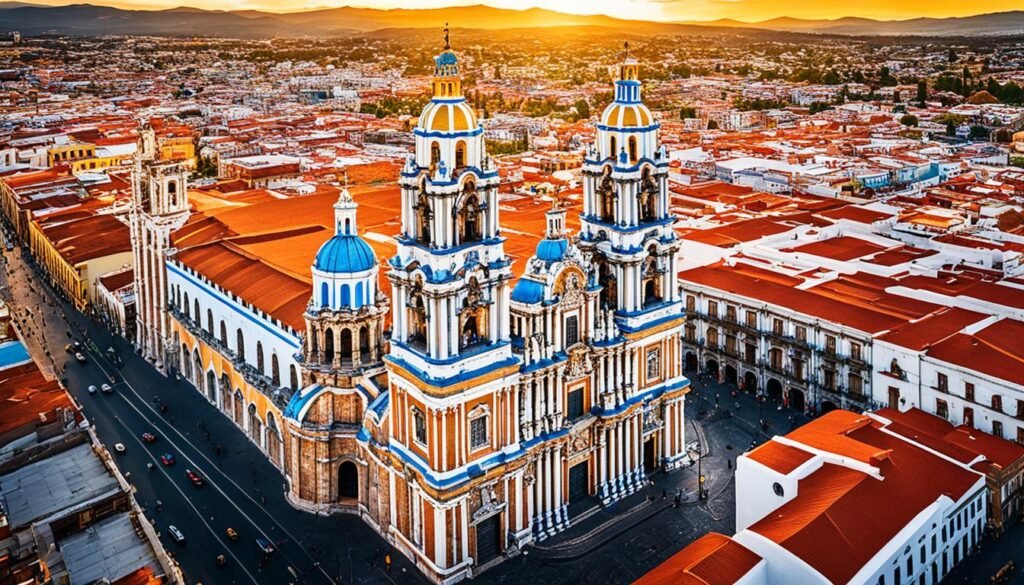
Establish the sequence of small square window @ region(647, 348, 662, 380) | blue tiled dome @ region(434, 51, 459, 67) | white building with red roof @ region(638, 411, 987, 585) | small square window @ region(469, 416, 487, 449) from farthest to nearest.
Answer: small square window @ region(647, 348, 662, 380), small square window @ region(469, 416, 487, 449), blue tiled dome @ region(434, 51, 459, 67), white building with red roof @ region(638, 411, 987, 585)

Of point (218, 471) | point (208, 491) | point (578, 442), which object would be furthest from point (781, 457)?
point (218, 471)

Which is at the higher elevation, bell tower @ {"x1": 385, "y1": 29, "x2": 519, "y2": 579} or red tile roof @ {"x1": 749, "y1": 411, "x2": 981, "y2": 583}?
bell tower @ {"x1": 385, "y1": 29, "x2": 519, "y2": 579}

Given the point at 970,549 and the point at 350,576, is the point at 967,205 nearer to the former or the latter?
the point at 970,549

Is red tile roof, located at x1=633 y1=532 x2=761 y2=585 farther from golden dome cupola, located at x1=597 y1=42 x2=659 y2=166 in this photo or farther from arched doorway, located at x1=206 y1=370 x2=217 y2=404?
arched doorway, located at x1=206 y1=370 x2=217 y2=404

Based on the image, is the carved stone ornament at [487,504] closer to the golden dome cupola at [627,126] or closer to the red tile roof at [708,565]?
the red tile roof at [708,565]

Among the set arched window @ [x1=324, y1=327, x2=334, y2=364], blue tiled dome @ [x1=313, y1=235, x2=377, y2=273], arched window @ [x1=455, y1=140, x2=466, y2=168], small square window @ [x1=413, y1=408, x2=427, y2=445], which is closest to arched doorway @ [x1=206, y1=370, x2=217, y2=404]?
arched window @ [x1=324, y1=327, x2=334, y2=364]

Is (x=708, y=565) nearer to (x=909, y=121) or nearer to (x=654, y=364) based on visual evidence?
(x=654, y=364)
